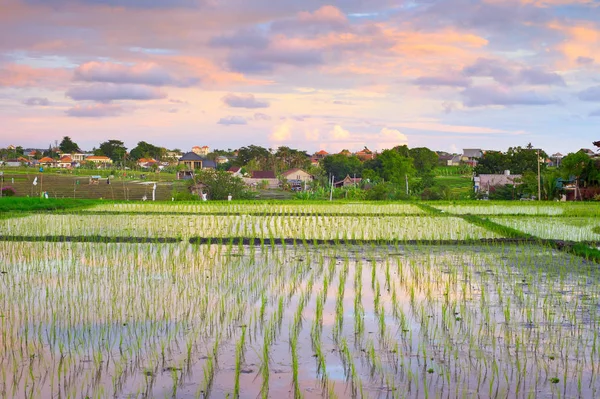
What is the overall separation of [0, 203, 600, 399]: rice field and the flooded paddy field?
16 millimetres

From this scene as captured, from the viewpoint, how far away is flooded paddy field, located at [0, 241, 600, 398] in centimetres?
392

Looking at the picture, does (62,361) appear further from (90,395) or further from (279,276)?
(279,276)

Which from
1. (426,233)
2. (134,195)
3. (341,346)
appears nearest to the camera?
(341,346)

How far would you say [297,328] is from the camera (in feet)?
16.9

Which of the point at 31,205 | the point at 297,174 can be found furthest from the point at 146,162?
the point at 31,205

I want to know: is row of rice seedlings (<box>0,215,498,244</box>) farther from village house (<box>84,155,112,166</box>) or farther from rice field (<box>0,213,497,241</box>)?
village house (<box>84,155,112,166</box>)

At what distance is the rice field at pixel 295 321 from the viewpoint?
12.9ft

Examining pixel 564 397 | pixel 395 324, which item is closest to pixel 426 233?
pixel 395 324

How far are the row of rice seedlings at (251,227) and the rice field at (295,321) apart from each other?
1.48m

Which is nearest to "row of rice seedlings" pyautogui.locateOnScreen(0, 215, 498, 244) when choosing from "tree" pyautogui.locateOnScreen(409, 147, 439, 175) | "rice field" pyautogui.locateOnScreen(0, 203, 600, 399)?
"rice field" pyautogui.locateOnScreen(0, 203, 600, 399)

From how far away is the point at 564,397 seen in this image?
3.71 metres

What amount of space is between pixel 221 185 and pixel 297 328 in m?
23.4

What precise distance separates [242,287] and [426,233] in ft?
20.7

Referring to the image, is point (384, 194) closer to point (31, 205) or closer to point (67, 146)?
point (31, 205)
